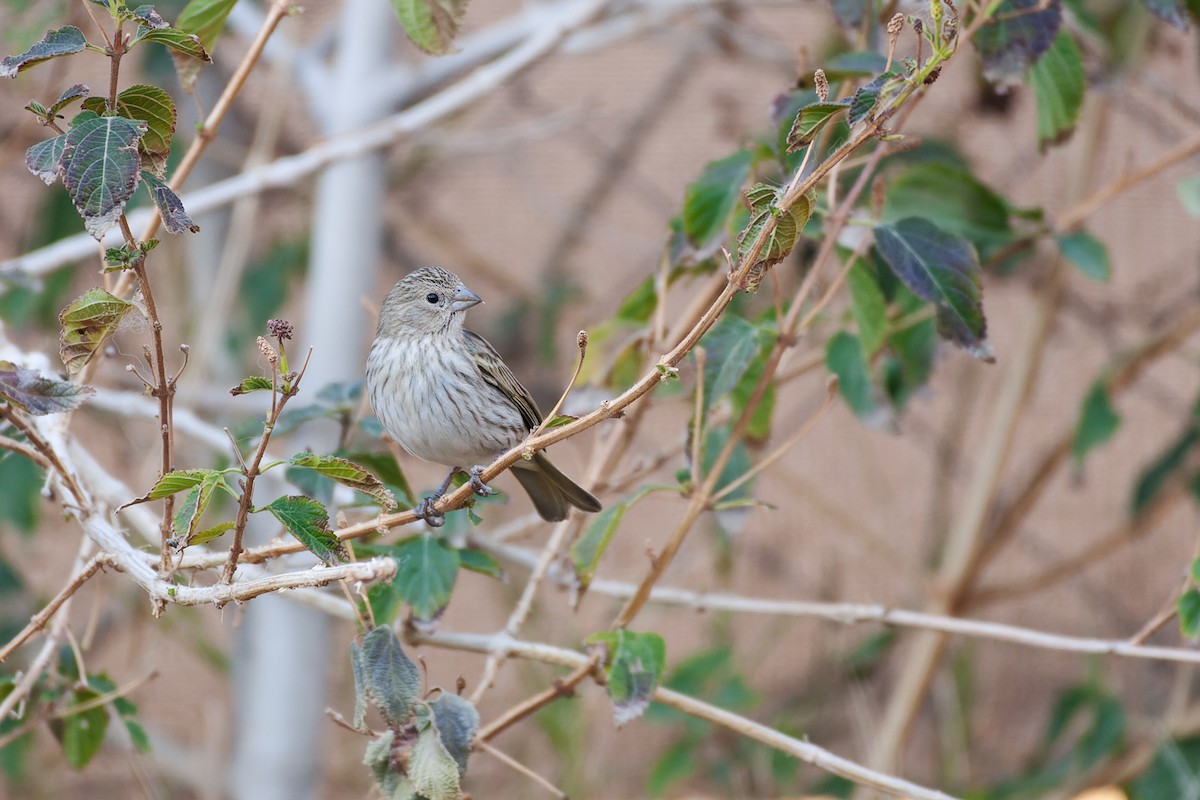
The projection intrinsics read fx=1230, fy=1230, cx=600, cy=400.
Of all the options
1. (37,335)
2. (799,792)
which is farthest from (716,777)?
(37,335)

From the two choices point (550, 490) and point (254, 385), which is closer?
point (254, 385)

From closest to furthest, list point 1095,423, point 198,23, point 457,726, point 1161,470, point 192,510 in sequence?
point 192,510 < point 457,726 < point 198,23 < point 1095,423 < point 1161,470

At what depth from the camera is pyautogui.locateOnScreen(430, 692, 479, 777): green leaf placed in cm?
132

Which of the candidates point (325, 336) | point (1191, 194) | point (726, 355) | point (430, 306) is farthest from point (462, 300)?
point (1191, 194)

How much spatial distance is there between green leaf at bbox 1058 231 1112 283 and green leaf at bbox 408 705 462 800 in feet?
4.75

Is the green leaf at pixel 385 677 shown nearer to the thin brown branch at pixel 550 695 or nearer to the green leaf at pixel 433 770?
the green leaf at pixel 433 770

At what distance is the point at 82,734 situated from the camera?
1.76 metres

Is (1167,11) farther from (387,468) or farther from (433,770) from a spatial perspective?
(433,770)

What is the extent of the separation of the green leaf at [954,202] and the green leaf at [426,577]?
88 cm

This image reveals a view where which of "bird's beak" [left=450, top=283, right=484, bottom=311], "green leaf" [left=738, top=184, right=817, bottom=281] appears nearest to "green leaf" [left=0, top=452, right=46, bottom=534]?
"bird's beak" [left=450, top=283, right=484, bottom=311]

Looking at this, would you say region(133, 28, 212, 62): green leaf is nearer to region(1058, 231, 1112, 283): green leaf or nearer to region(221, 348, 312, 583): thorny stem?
region(221, 348, 312, 583): thorny stem

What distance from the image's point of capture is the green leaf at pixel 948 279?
1.62m

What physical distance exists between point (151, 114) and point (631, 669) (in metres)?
0.83

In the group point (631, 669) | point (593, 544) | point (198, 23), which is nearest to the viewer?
point (631, 669)
